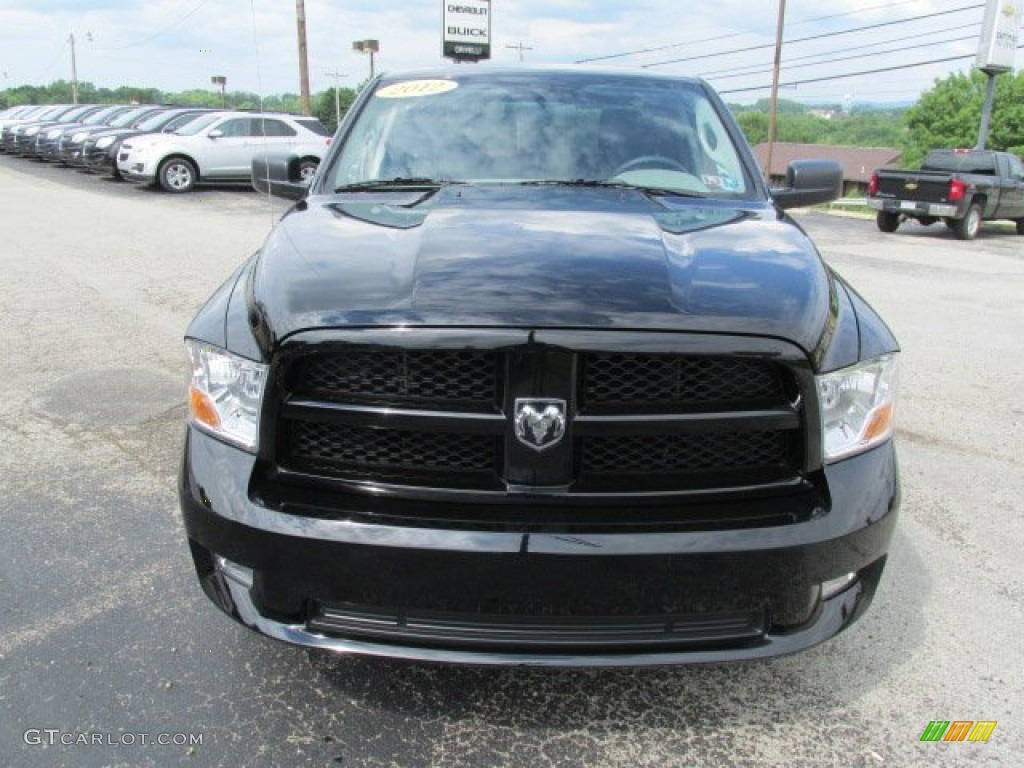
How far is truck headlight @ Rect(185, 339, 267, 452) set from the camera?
2.15 meters

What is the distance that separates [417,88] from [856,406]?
97.4 inches

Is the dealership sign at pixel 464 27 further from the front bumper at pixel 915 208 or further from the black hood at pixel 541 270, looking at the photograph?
the black hood at pixel 541 270

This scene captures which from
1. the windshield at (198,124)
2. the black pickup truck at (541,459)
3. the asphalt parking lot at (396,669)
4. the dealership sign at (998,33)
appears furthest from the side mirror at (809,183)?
the dealership sign at (998,33)

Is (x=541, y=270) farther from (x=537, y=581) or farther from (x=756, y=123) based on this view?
(x=756, y=123)

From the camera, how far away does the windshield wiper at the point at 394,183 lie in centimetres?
331

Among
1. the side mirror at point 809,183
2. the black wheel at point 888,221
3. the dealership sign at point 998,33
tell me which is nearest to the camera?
the side mirror at point 809,183

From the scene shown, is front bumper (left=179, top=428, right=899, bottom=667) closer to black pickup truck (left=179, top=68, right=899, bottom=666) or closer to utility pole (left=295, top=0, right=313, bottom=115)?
black pickup truck (left=179, top=68, right=899, bottom=666)

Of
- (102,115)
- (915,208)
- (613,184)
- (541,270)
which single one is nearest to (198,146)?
(102,115)

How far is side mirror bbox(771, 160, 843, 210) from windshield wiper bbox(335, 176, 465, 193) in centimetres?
Result: 153

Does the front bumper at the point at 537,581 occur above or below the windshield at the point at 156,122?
below

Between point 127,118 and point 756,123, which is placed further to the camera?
point 756,123

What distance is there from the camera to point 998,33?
895 inches

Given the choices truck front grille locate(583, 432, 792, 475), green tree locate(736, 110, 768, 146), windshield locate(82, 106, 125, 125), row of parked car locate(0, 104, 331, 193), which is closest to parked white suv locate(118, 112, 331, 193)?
row of parked car locate(0, 104, 331, 193)

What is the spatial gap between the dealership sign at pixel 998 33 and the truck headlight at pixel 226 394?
84.2 ft
